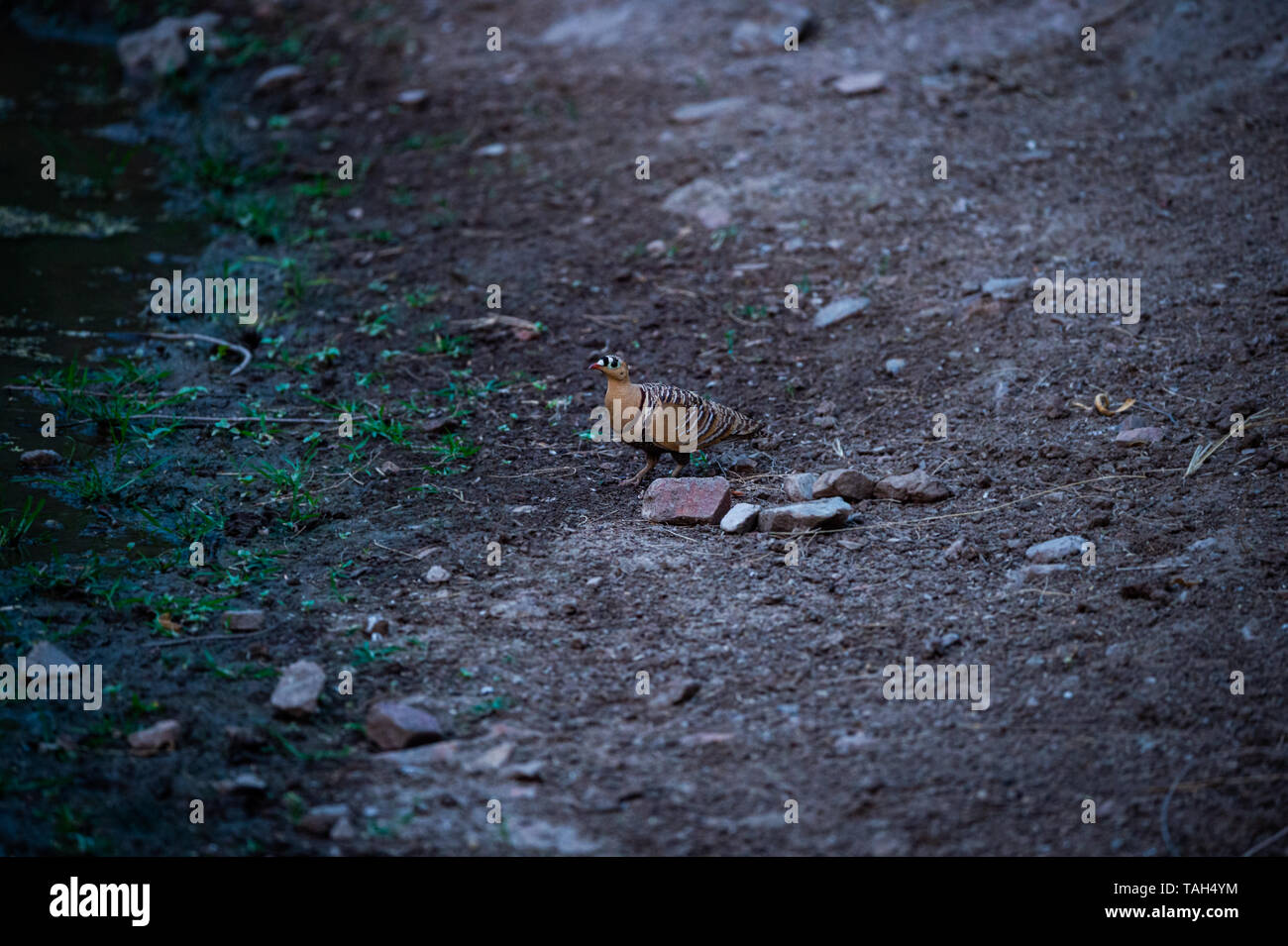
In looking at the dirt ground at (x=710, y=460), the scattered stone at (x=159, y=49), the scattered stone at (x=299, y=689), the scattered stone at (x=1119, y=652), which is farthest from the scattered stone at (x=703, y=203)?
the scattered stone at (x=159, y=49)

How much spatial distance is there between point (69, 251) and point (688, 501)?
14.9 feet

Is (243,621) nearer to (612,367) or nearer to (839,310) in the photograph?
(612,367)

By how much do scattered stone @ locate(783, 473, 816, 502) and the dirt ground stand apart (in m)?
0.22

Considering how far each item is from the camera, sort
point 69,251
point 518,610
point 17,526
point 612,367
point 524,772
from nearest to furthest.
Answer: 1. point 524,772
2. point 518,610
3. point 17,526
4. point 612,367
5. point 69,251

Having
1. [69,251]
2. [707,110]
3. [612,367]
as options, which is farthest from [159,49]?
[612,367]

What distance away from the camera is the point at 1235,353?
4.84 metres

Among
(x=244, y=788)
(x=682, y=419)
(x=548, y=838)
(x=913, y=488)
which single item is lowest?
(x=548, y=838)

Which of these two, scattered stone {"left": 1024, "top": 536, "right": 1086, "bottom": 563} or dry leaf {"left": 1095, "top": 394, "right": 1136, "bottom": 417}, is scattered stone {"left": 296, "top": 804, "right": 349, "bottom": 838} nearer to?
scattered stone {"left": 1024, "top": 536, "right": 1086, "bottom": 563}

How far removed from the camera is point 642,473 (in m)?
4.67

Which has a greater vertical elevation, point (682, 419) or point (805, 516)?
point (682, 419)

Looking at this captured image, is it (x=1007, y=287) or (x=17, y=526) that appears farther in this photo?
(x=1007, y=287)

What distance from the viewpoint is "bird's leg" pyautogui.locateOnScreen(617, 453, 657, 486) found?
463 centimetres

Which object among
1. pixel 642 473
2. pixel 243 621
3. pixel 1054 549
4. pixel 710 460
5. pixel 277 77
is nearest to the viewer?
pixel 243 621

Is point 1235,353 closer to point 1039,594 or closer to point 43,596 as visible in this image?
point 1039,594
